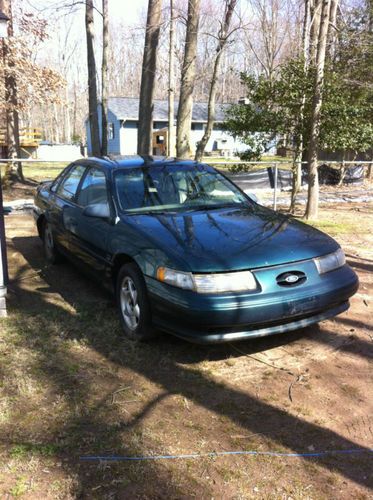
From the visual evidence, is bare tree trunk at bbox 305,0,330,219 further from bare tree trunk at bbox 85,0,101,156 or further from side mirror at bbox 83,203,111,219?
bare tree trunk at bbox 85,0,101,156

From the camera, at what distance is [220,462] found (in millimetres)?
2559

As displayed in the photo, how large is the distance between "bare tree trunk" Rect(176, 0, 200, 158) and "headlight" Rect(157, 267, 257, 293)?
9673 millimetres

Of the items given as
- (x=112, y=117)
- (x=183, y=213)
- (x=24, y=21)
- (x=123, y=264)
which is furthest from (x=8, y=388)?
(x=112, y=117)

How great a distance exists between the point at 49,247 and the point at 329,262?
3954mm

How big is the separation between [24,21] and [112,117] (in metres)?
28.7

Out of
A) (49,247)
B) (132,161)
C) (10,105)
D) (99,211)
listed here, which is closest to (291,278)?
(99,211)

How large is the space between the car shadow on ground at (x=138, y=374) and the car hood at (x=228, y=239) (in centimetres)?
80

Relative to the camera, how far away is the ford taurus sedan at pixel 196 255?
3.36 metres

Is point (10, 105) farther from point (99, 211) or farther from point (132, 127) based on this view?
point (132, 127)

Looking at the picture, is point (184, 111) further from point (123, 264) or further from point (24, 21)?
point (123, 264)

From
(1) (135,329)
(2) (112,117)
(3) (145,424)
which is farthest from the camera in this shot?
(2) (112,117)

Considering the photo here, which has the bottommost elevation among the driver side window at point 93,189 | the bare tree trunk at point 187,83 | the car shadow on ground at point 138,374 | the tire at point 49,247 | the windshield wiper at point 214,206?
the car shadow on ground at point 138,374

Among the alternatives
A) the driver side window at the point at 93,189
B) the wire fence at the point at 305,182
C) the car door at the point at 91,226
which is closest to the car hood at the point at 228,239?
the car door at the point at 91,226

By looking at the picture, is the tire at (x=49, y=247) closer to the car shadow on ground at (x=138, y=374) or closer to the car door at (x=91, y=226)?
the car shadow on ground at (x=138, y=374)
